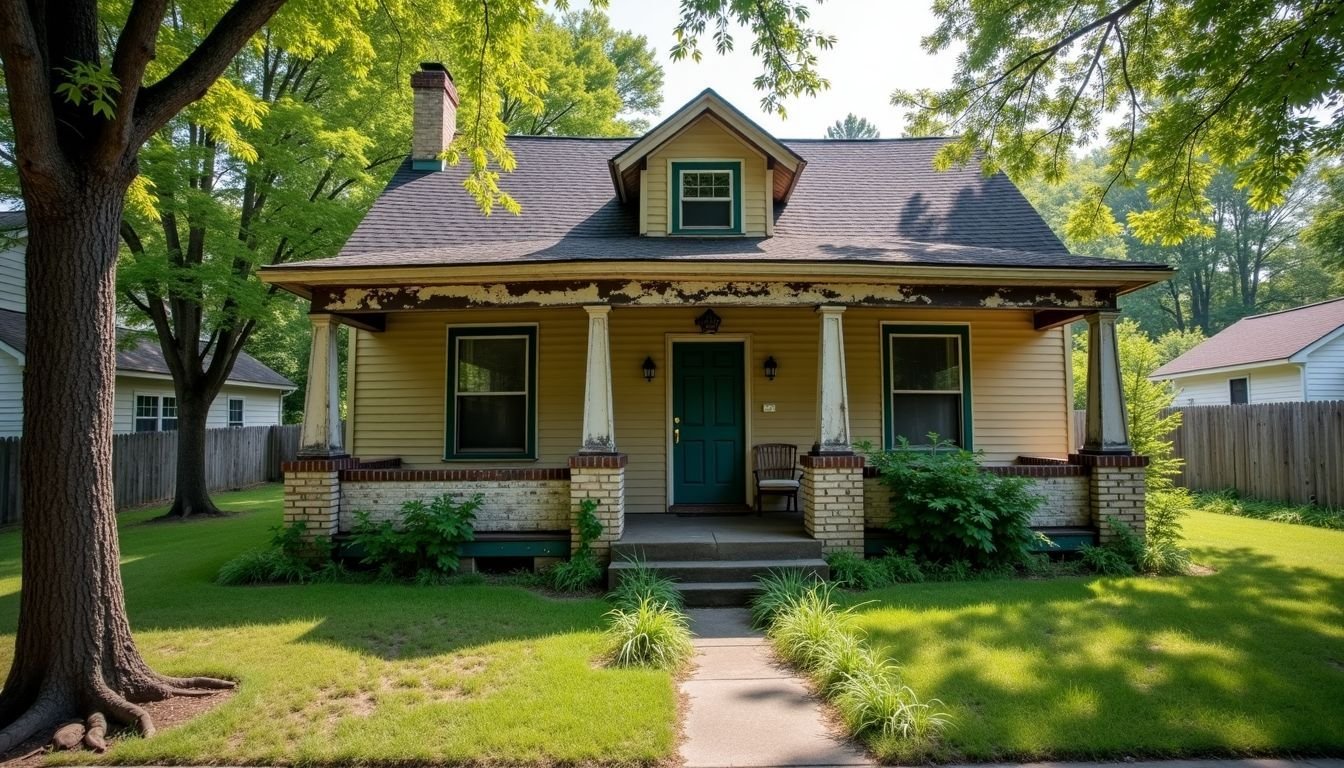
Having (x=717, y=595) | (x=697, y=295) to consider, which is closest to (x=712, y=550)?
(x=717, y=595)

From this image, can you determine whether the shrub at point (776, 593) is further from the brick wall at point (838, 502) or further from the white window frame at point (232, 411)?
the white window frame at point (232, 411)

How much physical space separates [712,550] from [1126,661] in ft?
10.7

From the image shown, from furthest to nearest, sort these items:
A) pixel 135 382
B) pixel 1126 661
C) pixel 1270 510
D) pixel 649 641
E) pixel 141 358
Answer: pixel 141 358 < pixel 135 382 < pixel 1270 510 < pixel 649 641 < pixel 1126 661

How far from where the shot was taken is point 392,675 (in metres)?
3.99

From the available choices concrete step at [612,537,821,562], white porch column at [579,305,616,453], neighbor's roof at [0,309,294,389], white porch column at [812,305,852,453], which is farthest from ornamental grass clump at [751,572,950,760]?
neighbor's roof at [0,309,294,389]

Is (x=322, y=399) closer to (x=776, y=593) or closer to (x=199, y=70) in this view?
(x=199, y=70)

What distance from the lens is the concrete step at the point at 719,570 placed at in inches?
227

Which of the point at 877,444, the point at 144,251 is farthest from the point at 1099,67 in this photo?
the point at 144,251

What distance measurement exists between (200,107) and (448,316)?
348 centimetres

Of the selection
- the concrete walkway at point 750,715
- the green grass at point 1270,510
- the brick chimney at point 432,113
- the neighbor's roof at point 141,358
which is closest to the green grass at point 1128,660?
the concrete walkway at point 750,715

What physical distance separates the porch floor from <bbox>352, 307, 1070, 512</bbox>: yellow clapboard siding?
0.77 metres

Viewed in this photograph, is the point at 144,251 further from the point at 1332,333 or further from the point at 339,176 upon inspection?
the point at 1332,333

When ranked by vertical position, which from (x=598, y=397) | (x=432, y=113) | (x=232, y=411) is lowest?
(x=598, y=397)

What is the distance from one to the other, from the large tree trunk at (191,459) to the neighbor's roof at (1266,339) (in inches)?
943
